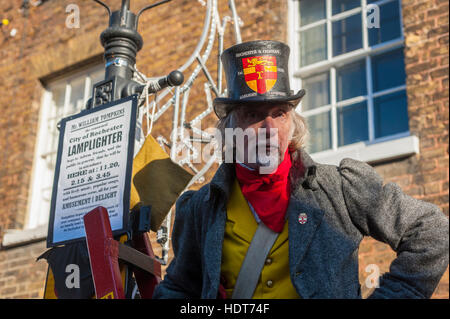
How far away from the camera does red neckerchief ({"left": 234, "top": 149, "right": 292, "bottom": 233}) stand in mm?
2353

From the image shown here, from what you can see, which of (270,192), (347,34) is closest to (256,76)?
(270,192)

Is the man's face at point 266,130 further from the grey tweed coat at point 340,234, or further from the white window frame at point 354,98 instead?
the white window frame at point 354,98

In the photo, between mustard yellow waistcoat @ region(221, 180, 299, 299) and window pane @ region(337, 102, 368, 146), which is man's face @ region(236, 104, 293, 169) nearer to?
mustard yellow waistcoat @ region(221, 180, 299, 299)

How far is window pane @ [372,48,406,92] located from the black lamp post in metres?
2.70

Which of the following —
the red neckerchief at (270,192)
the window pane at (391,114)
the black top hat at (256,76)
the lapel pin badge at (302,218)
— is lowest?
the lapel pin badge at (302,218)

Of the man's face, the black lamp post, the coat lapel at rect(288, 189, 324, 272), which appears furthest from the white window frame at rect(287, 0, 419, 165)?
the coat lapel at rect(288, 189, 324, 272)

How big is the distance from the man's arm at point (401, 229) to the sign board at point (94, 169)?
4.28ft

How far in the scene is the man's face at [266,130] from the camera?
8.02 ft

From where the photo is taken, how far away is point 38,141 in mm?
8414

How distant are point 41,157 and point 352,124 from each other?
4.43 metres

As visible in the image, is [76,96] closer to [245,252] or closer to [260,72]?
[260,72]

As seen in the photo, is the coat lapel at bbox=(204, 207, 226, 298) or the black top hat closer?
the coat lapel at bbox=(204, 207, 226, 298)

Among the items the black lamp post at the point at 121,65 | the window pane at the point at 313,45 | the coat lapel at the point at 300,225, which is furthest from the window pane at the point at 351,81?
the coat lapel at the point at 300,225

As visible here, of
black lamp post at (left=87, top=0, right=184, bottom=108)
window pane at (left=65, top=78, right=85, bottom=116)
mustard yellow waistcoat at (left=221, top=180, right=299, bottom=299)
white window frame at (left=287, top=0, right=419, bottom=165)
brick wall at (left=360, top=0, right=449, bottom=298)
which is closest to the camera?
mustard yellow waistcoat at (left=221, top=180, right=299, bottom=299)
